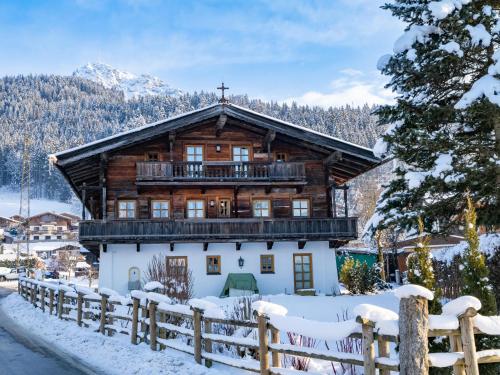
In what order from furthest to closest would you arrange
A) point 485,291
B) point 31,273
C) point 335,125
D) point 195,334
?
point 335,125, point 31,273, point 195,334, point 485,291

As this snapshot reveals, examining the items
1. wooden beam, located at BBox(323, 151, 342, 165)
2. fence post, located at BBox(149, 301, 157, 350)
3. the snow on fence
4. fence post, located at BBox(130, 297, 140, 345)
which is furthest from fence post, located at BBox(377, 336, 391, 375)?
wooden beam, located at BBox(323, 151, 342, 165)

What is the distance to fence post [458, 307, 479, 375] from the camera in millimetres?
6117

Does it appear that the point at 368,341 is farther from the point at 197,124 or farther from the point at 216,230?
the point at 197,124

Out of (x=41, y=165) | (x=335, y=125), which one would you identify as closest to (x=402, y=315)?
(x=335, y=125)

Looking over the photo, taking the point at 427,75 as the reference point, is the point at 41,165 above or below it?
above

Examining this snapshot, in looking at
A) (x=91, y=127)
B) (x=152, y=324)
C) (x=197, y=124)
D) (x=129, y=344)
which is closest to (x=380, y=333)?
(x=152, y=324)

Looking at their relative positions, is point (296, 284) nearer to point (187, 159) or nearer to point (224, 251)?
point (224, 251)

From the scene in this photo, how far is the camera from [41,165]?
151000 mm

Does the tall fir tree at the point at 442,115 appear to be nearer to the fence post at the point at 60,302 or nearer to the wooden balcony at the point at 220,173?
the wooden balcony at the point at 220,173

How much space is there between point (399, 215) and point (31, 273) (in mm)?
27383

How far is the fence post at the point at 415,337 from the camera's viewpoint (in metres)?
5.96

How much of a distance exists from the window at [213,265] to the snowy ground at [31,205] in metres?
115

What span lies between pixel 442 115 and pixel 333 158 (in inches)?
485

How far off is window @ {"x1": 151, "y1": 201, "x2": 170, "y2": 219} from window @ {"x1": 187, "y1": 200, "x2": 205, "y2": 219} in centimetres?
116
